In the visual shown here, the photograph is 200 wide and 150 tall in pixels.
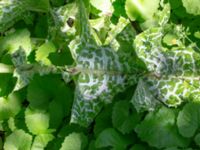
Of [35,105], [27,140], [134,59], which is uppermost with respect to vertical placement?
[134,59]

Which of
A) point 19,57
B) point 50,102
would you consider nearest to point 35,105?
point 50,102

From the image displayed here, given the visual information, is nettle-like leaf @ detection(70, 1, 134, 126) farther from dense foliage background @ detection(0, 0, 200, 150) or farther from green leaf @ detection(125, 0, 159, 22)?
green leaf @ detection(125, 0, 159, 22)

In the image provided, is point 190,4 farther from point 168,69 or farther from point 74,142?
point 74,142

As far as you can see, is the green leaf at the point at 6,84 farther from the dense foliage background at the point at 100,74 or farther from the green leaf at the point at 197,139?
the green leaf at the point at 197,139

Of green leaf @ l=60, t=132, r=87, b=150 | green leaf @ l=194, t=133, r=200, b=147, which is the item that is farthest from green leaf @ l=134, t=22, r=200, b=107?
green leaf @ l=60, t=132, r=87, b=150

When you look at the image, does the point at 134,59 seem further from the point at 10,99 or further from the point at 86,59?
the point at 10,99

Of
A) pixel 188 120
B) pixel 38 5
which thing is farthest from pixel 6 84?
pixel 188 120

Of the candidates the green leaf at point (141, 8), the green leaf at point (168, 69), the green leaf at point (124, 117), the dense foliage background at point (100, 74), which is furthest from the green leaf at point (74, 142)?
the green leaf at point (141, 8)
